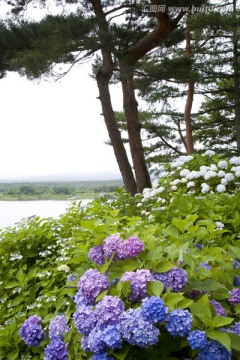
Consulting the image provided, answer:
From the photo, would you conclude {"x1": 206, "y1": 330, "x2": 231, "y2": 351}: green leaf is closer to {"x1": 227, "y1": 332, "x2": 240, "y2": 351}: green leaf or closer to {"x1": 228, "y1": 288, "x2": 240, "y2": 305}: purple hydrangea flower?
{"x1": 227, "y1": 332, "x2": 240, "y2": 351}: green leaf

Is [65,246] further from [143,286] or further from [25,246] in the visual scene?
[143,286]

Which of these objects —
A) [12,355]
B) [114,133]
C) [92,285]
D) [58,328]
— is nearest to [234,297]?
[92,285]

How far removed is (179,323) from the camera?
1053 mm

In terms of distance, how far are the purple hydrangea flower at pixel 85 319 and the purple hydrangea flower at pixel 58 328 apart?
213 millimetres

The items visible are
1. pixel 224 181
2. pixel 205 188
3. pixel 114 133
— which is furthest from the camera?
pixel 114 133

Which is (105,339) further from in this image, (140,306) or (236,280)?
(236,280)

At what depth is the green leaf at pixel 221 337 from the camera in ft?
3.42

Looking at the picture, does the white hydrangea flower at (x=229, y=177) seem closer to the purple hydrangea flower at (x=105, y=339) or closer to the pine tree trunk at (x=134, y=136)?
the pine tree trunk at (x=134, y=136)

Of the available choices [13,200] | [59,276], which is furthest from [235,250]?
[13,200]

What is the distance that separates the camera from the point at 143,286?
1146 millimetres

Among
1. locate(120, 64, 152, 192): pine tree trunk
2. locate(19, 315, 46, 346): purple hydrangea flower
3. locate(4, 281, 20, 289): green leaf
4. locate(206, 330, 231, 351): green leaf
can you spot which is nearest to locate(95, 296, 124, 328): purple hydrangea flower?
locate(206, 330, 231, 351): green leaf

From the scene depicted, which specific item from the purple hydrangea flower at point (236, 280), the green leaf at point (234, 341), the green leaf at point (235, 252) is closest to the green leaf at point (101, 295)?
the green leaf at point (234, 341)

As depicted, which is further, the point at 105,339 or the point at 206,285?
the point at 206,285

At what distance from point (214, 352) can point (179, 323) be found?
130 mm
